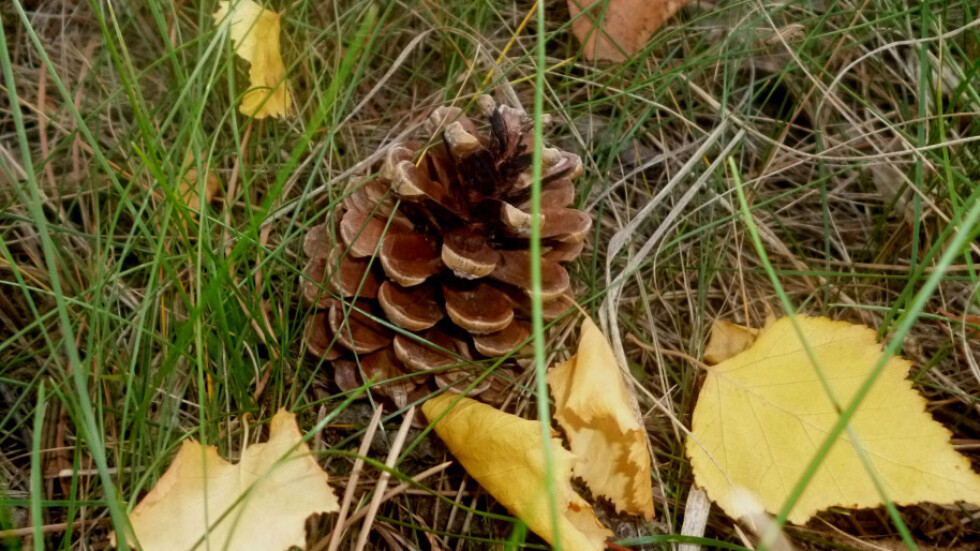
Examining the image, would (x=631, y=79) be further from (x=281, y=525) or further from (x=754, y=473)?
(x=281, y=525)

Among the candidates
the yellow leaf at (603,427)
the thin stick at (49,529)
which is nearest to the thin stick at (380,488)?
the yellow leaf at (603,427)

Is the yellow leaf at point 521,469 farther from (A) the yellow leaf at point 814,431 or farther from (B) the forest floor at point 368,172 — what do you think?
(A) the yellow leaf at point 814,431

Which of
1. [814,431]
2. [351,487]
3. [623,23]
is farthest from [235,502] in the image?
[623,23]

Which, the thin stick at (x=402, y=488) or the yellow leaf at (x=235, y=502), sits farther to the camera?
the thin stick at (x=402, y=488)

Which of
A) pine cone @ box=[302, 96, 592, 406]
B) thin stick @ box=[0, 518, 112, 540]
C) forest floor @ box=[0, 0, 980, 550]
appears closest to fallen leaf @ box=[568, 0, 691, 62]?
forest floor @ box=[0, 0, 980, 550]

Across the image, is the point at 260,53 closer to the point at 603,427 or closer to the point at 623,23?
the point at 623,23

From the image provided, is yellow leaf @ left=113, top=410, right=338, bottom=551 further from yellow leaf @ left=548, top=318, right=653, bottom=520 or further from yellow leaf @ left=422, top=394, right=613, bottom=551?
yellow leaf @ left=548, top=318, right=653, bottom=520
